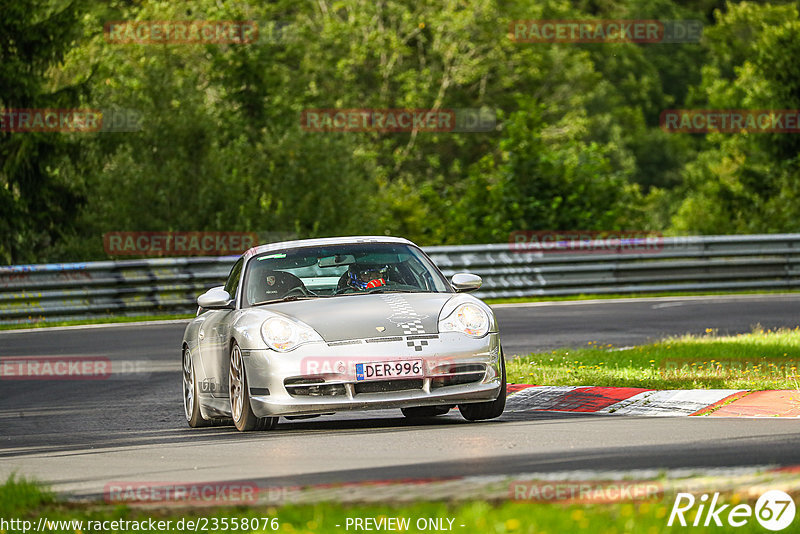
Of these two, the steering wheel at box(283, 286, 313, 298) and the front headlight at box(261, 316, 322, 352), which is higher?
the steering wheel at box(283, 286, 313, 298)

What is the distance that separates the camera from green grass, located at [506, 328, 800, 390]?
12008mm

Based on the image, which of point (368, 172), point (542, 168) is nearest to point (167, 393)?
point (542, 168)

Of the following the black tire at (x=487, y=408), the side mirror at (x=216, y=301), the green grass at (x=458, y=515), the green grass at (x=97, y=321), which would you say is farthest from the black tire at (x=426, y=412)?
the green grass at (x=97, y=321)

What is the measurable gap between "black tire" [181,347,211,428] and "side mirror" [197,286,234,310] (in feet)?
2.83

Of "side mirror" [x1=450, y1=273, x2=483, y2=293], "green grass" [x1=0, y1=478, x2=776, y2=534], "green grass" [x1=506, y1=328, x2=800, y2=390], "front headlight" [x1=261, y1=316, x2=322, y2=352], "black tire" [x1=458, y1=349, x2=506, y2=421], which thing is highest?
"side mirror" [x1=450, y1=273, x2=483, y2=293]

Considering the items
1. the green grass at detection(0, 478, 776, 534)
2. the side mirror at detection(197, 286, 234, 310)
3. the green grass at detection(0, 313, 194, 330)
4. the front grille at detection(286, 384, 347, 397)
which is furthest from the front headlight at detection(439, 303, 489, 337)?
the green grass at detection(0, 313, 194, 330)

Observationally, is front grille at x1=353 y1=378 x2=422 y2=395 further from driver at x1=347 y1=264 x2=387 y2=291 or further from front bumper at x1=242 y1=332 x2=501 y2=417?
driver at x1=347 y1=264 x2=387 y2=291

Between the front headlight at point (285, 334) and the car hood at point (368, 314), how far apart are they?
0.19 ft

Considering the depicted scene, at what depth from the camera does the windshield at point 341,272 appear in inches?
437

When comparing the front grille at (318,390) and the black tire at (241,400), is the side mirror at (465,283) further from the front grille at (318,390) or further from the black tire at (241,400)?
the black tire at (241,400)

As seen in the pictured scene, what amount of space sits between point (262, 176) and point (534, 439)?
102 ft

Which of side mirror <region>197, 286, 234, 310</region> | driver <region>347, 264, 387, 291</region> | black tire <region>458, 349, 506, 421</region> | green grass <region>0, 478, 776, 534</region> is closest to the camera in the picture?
green grass <region>0, 478, 776, 534</region>

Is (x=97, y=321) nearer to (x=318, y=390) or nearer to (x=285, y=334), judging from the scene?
(x=285, y=334)

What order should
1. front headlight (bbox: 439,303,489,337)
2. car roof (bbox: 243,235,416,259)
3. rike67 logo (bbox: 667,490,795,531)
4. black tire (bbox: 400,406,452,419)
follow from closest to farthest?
1. rike67 logo (bbox: 667,490,795,531)
2. front headlight (bbox: 439,303,489,337)
3. black tire (bbox: 400,406,452,419)
4. car roof (bbox: 243,235,416,259)
